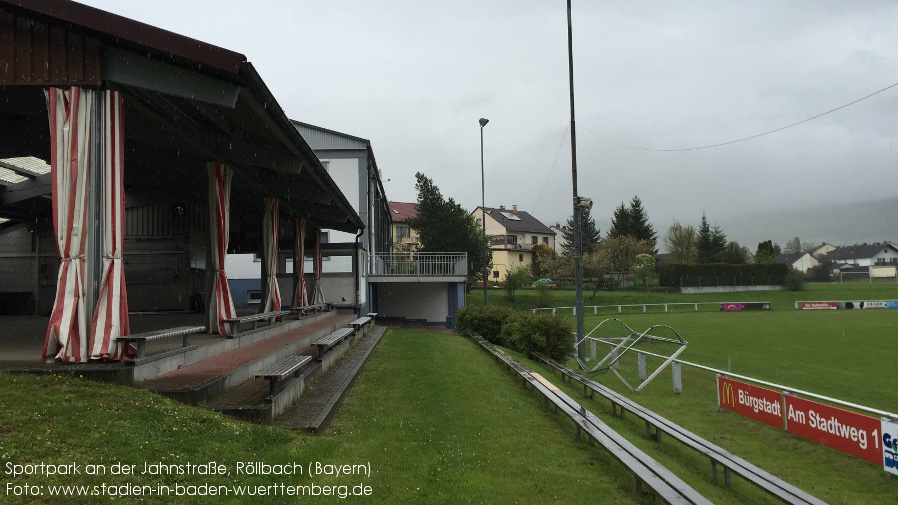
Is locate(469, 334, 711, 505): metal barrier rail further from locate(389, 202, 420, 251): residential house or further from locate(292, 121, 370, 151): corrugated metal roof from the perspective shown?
locate(389, 202, 420, 251): residential house

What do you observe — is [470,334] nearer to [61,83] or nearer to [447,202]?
[61,83]

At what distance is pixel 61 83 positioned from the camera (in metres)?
6.98

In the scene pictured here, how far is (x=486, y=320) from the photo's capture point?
1970 cm

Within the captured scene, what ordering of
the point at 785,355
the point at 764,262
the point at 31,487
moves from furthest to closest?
the point at 764,262
the point at 785,355
the point at 31,487

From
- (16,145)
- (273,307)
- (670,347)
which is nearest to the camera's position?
(16,145)

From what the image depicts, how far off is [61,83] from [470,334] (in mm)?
14591

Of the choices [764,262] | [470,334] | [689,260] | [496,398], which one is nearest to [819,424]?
[496,398]

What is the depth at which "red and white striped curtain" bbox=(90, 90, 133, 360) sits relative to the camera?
6688 mm

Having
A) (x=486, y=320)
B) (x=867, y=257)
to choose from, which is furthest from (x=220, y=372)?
(x=867, y=257)

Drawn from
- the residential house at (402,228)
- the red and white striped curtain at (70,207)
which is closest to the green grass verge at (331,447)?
the red and white striped curtain at (70,207)

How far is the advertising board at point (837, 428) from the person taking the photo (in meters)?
6.88

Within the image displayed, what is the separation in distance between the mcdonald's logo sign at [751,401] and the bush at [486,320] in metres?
8.91

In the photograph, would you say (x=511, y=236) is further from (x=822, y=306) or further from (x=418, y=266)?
(x=418, y=266)

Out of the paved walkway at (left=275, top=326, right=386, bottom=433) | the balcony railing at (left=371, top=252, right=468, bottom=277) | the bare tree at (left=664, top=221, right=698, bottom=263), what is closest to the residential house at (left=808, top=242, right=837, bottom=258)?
the bare tree at (left=664, top=221, right=698, bottom=263)
